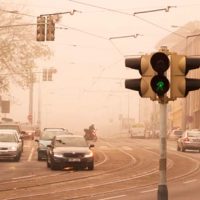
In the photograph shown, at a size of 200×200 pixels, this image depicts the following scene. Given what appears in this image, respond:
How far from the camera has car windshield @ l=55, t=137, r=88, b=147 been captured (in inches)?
1270

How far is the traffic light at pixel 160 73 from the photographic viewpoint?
1281cm

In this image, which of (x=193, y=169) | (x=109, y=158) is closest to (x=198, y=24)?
(x=109, y=158)

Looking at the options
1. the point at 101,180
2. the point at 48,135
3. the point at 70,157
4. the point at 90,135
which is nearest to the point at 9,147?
the point at 48,135

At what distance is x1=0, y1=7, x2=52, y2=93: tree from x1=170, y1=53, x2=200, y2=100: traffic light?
158ft

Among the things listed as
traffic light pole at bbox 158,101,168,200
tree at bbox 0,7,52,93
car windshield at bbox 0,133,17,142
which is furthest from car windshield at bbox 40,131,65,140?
traffic light pole at bbox 158,101,168,200

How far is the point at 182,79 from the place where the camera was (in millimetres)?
12992

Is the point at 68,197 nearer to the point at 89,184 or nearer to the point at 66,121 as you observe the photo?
the point at 89,184

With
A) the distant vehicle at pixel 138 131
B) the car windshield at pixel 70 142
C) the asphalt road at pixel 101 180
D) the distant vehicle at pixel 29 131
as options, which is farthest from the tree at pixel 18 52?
the distant vehicle at pixel 138 131

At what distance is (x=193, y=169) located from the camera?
3325 centimetres

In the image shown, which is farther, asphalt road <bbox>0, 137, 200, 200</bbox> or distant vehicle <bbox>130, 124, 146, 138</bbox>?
distant vehicle <bbox>130, 124, 146, 138</bbox>

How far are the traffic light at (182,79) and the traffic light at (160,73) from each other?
209mm

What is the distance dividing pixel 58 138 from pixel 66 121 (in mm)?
155036

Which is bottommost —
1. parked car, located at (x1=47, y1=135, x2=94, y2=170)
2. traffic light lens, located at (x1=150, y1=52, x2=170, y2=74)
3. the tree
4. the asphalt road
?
the asphalt road

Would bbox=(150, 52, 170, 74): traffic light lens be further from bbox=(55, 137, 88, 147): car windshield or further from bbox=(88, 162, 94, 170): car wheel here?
bbox=(55, 137, 88, 147): car windshield
